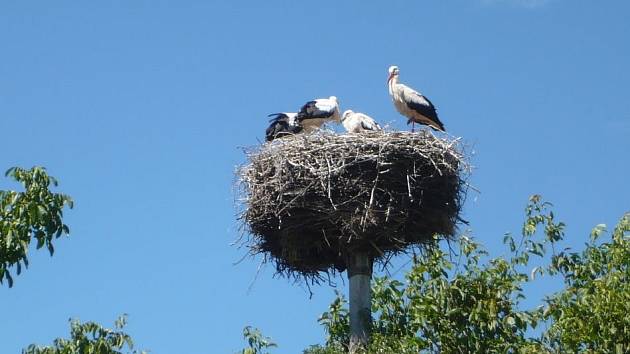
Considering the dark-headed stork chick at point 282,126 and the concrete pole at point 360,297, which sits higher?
the dark-headed stork chick at point 282,126

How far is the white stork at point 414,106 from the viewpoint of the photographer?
16.9m

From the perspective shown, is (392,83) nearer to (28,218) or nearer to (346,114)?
(346,114)

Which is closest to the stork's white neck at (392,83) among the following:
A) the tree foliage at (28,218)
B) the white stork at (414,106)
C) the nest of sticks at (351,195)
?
the white stork at (414,106)

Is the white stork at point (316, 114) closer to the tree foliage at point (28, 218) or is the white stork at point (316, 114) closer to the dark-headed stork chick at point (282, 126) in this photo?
the dark-headed stork chick at point (282, 126)

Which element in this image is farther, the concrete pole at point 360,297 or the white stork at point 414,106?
the white stork at point 414,106

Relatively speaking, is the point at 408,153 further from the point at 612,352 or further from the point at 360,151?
the point at 612,352

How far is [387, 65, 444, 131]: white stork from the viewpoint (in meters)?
16.9

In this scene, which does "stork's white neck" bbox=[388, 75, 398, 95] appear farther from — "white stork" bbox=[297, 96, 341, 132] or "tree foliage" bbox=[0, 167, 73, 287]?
"tree foliage" bbox=[0, 167, 73, 287]

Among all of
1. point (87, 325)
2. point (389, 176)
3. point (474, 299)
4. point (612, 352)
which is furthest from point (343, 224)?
point (87, 325)

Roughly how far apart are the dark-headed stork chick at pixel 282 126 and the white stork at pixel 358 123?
57cm

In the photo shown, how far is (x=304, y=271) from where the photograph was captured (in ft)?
49.8

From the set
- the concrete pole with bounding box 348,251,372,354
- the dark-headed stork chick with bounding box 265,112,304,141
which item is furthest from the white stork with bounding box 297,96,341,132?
the concrete pole with bounding box 348,251,372,354

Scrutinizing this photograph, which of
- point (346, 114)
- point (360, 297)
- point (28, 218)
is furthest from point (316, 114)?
point (28, 218)

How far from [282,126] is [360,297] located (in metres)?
3.02
